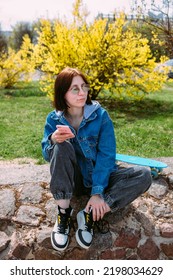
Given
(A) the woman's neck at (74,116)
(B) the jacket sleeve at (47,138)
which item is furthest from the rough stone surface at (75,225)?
(A) the woman's neck at (74,116)

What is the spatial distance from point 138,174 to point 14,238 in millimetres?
922

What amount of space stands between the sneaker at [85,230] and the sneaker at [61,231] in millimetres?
75

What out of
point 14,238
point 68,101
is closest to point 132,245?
point 14,238

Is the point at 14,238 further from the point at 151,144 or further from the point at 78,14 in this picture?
the point at 78,14

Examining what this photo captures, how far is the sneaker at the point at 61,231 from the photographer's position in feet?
7.77

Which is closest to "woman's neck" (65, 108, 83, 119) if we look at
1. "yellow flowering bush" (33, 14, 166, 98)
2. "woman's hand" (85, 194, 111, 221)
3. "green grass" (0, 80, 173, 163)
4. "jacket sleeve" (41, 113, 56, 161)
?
"jacket sleeve" (41, 113, 56, 161)

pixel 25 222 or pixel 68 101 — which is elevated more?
pixel 68 101

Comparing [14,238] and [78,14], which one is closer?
[14,238]

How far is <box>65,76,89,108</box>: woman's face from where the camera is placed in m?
2.45

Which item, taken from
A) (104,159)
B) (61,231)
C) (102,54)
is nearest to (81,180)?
(104,159)

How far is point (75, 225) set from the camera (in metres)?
2.58

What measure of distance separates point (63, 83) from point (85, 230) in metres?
0.94
